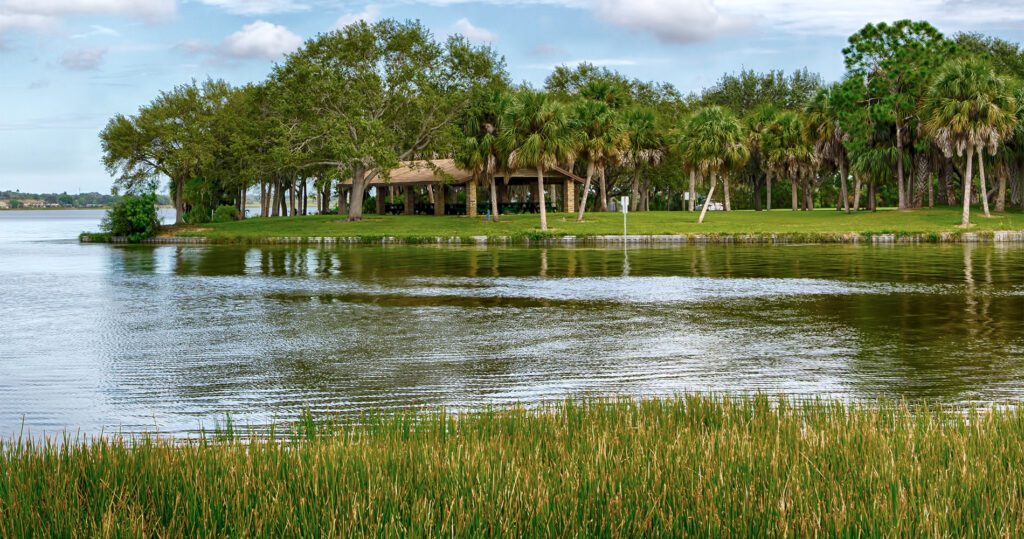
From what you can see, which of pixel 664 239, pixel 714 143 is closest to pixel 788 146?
pixel 714 143

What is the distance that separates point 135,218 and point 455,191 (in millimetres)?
27645

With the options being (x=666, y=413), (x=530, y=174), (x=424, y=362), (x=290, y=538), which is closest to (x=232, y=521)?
(x=290, y=538)

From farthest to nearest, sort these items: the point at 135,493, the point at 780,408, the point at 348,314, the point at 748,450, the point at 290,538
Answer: the point at 348,314 < the point at 780,408 < the point at 748,450 < the point at 135,493 < the point at 290,538

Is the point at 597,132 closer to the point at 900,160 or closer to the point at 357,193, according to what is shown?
the point at 357,193

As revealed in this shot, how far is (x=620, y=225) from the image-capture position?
6291 cm

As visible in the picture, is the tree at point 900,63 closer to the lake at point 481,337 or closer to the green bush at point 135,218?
the lake at point 481,337

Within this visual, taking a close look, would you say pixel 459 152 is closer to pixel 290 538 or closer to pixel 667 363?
pixel 667 363

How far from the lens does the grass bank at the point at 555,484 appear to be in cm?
613

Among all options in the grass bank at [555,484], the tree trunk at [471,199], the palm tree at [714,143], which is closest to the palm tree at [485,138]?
the tree trunk at [471,199]

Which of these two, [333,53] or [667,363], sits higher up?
[333,53]

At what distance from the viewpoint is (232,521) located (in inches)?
247

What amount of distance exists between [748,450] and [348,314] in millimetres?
15538

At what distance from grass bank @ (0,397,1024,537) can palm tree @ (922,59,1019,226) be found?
53254mm

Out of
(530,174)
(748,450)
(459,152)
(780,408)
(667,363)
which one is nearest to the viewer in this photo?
(748,450)
